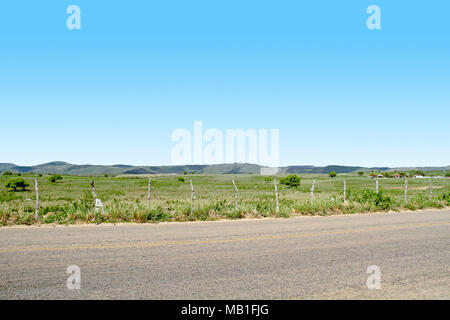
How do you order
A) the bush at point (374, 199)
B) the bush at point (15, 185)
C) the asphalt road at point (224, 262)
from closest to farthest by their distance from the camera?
1. the asphalt road at point (224, 262)
2. the bush at point (374, 199)
3. the bush at point (15, 185)

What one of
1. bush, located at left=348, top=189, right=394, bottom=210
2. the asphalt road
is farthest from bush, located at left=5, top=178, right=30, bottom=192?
bush, located at left=348, top=189, right=394, bottom=210

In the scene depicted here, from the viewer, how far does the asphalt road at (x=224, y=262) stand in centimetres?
536

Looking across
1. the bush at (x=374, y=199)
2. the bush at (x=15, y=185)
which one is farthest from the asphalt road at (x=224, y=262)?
the bush at (x=15, y=185)

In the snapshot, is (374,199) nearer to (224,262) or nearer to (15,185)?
(224,262)

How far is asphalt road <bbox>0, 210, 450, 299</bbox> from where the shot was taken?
5359 millimetres

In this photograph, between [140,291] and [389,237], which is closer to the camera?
[140,291]

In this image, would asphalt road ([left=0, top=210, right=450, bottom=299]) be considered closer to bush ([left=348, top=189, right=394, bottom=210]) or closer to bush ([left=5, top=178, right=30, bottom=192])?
bush ([left=348, top=189, right=394, bottom=210])

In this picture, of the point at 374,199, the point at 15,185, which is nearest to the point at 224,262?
the point at 374,199

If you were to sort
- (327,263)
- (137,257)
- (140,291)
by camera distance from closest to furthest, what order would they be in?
(140,291) → (327,263) → (137,257)

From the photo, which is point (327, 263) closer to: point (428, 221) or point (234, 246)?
point (234, 246)

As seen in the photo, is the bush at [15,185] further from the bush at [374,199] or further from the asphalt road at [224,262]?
the bush at [374,199]

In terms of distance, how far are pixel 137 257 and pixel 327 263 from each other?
13.3 ft
